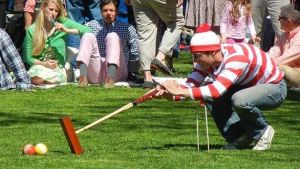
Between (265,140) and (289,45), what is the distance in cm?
387

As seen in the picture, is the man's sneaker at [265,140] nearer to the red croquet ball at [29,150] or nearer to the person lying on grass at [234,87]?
the person lying on grass at [234,87]

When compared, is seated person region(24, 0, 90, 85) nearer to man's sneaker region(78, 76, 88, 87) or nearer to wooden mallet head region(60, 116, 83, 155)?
man's sneaker region(78, 76, 88, 87)

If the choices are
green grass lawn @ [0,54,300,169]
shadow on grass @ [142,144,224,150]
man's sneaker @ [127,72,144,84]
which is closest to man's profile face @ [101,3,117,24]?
man's sneaker @ [127,72,144,84]

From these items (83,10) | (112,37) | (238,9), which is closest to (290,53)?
(238,9)

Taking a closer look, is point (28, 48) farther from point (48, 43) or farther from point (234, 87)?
point (234, 87)

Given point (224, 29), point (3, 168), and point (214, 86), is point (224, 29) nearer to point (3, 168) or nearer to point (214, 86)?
point (214, 86)

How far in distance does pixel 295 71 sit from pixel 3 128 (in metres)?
3.50

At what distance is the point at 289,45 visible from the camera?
1413 centimetres

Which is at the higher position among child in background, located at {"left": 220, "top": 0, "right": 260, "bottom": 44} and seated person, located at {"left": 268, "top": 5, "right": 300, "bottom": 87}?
seated person, located at {"left": 268, "top": 5, "right": 300, "bottom": 87}

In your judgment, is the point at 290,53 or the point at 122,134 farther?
the point at 290,53

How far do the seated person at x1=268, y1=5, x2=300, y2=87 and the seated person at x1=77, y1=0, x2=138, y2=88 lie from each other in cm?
→ 274

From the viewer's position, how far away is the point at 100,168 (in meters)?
9.18

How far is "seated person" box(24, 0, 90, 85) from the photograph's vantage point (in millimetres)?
16156

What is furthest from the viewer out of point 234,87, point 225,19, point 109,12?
point 225,19
